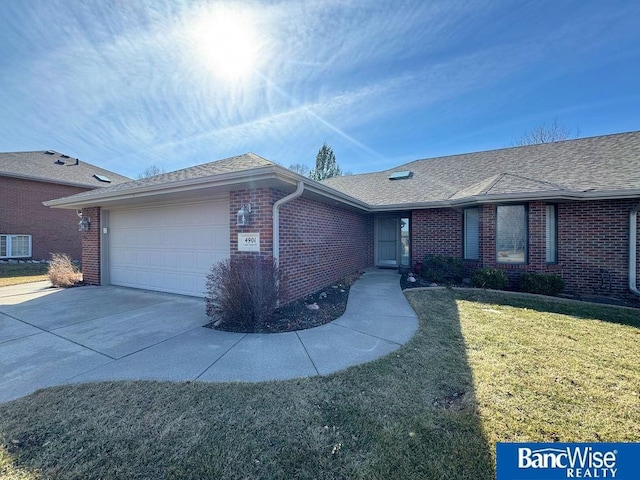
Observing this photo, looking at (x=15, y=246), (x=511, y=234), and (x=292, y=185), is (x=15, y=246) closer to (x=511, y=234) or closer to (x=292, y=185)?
(x=292, y=185)

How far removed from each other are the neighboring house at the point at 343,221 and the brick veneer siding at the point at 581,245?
3cm

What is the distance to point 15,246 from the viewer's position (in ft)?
48.6

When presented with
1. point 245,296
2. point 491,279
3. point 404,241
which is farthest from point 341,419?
point 404,241

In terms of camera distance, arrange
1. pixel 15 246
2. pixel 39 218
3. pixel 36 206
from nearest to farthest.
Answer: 1. pixel 15 246
2. pixel 36 206
3. pixel 39 218

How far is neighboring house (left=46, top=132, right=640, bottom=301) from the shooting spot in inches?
239

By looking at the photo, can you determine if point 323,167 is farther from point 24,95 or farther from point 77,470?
point 77,470

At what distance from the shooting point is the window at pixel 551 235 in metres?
8.19

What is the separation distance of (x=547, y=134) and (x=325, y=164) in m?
19.3

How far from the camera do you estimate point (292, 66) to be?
7.22 metres

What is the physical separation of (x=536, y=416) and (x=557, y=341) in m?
2.56

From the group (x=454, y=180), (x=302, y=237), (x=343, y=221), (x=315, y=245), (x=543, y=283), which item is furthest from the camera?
(x=454, y=180)

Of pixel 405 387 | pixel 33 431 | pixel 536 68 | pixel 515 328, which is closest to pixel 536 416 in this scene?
pixel 405 387

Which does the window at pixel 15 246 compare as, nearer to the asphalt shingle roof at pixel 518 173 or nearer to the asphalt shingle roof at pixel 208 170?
the asphalt shingle roof at pixel 208 170

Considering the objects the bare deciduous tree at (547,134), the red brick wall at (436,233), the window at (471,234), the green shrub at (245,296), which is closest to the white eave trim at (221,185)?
the green shrub at (245,296)
